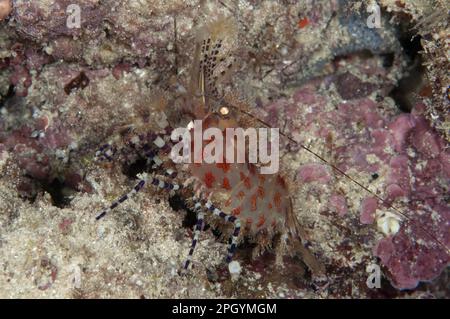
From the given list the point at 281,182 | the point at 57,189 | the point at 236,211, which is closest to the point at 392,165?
the point at 281,182

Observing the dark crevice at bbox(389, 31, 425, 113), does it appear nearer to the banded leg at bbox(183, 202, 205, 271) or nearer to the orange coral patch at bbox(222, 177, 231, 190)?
the orange coral patch at bbox(222, 177, 231, 190)

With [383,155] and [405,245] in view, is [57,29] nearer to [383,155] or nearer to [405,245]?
[383,155]

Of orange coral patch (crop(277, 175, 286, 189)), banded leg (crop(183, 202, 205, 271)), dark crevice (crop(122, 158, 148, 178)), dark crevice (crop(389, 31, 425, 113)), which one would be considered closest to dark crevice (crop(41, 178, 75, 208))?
dark crevice (crop(122, 158, 148, 178))

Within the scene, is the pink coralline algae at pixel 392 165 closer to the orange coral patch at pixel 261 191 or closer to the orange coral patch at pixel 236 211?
the orange coral patch at pixel 261 191

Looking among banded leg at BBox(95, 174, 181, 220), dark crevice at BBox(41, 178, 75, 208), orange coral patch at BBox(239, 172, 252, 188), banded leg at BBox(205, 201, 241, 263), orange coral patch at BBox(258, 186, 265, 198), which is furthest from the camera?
dark crevice at BBox(41, 178, 75, 208)

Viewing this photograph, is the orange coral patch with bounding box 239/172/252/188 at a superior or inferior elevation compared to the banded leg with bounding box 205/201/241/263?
superior
